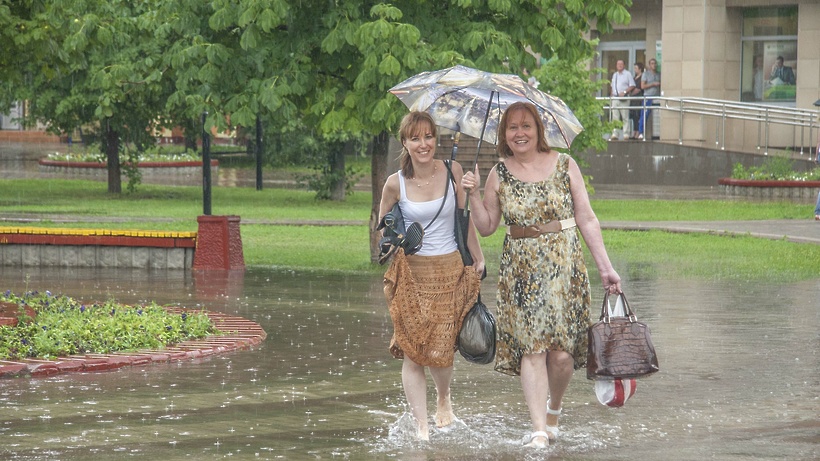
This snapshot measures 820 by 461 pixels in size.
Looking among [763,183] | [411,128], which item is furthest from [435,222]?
[763,183]

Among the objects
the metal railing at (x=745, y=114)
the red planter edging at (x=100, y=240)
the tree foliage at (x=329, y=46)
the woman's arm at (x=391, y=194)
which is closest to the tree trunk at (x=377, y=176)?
the tree foliage at (x=329, y=46)

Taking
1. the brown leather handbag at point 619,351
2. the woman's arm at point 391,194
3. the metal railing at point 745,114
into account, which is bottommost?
the brown leather handbag at point 619,351

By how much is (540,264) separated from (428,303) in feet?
2.02

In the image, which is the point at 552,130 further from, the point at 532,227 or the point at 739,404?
the point at 739,404

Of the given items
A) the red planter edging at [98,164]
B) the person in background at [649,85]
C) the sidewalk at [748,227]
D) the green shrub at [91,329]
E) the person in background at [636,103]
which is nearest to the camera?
the green shrub at [91,329]

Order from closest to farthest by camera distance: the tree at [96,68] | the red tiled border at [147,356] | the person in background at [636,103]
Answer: the red tiled border at [147,356] < the tree at [96,68] < the person in background at [636,103]

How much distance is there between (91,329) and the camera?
1053 centimetres

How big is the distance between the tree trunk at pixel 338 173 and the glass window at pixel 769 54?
46.7 ft

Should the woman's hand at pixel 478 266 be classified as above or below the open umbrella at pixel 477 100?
below

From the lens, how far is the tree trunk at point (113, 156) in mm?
32375

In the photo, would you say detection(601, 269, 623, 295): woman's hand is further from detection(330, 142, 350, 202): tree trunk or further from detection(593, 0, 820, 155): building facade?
detection(593, 0, 820, 155): building facade

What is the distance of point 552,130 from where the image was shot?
8.44m

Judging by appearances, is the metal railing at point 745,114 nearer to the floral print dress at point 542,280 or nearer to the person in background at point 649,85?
the person in background at point 649,85

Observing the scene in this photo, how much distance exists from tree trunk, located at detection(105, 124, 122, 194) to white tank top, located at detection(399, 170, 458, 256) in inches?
981
